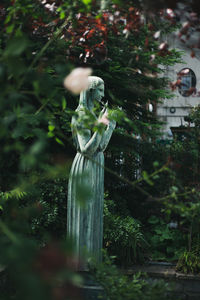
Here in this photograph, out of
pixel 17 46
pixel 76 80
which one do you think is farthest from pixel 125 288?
pixel 17 46

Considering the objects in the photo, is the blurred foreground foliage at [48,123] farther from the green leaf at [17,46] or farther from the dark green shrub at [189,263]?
the dark green shrub at [189,263]

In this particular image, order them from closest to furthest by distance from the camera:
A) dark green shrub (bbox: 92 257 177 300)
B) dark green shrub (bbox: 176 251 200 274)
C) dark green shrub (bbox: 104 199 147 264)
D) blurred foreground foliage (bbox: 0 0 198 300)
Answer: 1. blurred foreground foliage (bbox: 0 0 198 300)
2. dark green shrub (bbox: 92 257 177 300)
3. dark green shrub (bbox: 176 251 200 274)
4. dark green shrub (bbox: 104 199 147 264)

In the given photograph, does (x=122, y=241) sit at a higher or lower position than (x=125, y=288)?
lower

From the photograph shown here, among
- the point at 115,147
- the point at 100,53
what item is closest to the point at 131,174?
the point at 115,147

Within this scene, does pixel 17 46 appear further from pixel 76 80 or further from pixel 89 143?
pixel 89 143

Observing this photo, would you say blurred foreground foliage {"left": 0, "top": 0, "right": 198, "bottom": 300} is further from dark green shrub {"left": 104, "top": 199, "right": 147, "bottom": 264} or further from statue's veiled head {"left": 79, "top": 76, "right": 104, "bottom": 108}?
statue's veiled head {"left": 79, "top": 76, "right": 104, "bottom": 108}

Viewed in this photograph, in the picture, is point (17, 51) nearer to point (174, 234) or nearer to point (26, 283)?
point (26, 283)

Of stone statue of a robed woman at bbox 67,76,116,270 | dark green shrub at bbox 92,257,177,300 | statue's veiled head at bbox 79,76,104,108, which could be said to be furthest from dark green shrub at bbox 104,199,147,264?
dark green shrub at bbox 92,257,177,300

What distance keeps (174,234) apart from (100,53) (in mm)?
4027

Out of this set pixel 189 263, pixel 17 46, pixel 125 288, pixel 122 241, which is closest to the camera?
pixel 17 46

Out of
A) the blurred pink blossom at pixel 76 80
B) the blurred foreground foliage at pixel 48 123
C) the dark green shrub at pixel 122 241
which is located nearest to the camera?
the blurred foreground foliage at pixel 48 123

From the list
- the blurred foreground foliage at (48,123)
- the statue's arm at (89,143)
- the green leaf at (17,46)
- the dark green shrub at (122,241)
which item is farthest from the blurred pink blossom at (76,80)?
the dark green shrub at (122,241)

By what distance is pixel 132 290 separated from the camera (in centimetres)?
230

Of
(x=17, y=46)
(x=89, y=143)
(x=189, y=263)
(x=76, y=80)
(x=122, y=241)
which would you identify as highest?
(x=17, y=46)
